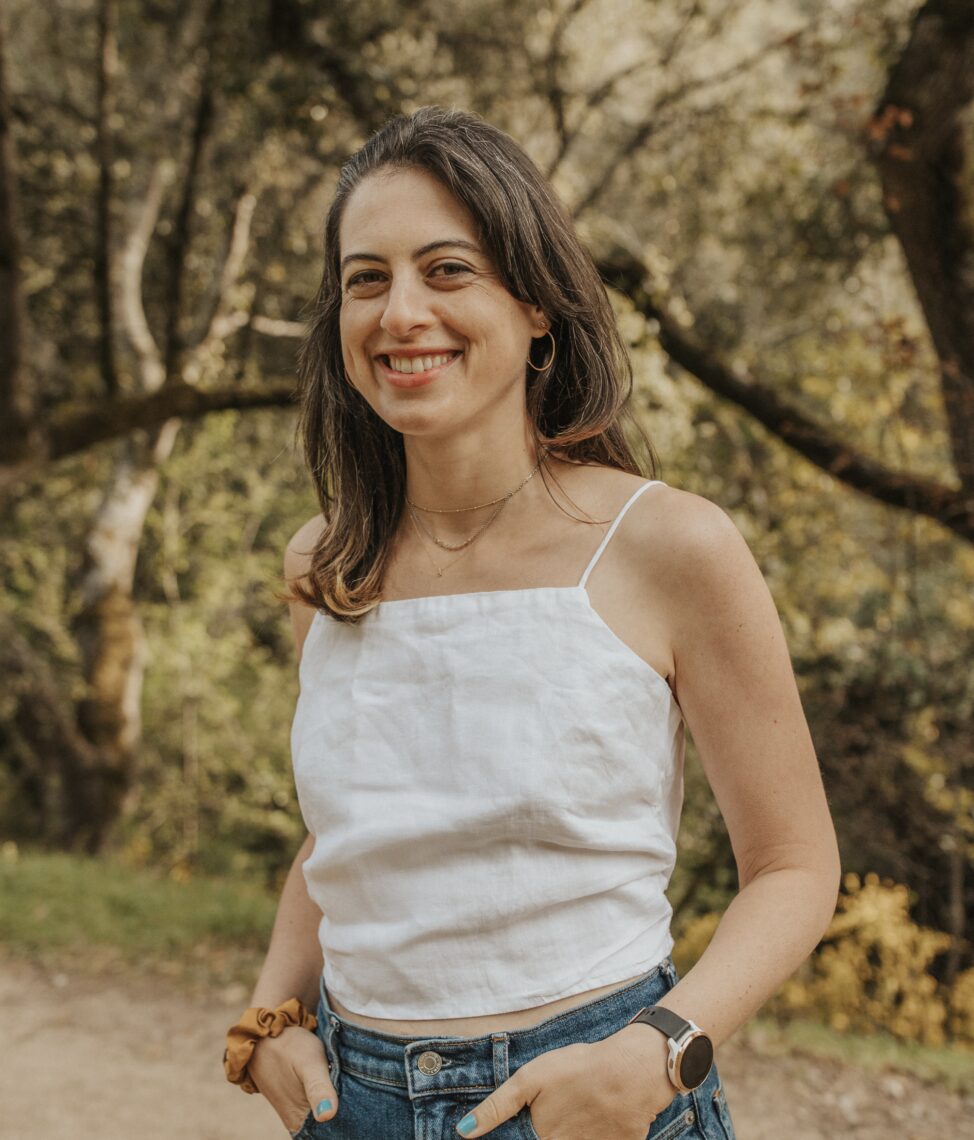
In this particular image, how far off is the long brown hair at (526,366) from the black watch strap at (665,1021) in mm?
639

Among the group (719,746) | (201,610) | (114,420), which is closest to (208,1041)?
(114,420)

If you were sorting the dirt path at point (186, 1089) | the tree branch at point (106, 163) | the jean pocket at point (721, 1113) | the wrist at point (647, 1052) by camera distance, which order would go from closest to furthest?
the wrist at point (647, 1052), the jean pocket at point (721, 1113), the dirt path at point (186, 1089), the tree branch at point (106, 163)

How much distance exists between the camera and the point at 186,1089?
3.97 metres

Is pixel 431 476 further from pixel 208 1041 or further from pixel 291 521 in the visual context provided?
pixel 291 521

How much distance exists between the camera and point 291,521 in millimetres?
9492

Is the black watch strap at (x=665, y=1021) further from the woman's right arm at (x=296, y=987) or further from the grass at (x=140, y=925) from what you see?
the grass at (x=140, y=925)

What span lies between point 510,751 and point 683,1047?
38 centimetres

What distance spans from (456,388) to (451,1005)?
0.79 meters

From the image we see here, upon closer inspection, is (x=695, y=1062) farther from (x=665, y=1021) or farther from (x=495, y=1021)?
(x=495, y=1021)

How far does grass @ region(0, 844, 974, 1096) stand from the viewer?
5094 mm

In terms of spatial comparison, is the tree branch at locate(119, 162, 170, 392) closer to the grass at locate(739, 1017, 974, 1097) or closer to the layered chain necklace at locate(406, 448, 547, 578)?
the grass at locate(739, 1017, 974, 1097)

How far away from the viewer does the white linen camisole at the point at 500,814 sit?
1325 millimetres

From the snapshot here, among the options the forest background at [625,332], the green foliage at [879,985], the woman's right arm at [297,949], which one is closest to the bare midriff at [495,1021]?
the woman's right arm at [297,949]

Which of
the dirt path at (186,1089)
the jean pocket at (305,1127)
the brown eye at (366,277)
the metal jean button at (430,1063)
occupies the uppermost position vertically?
the brown eye at (366,277)
